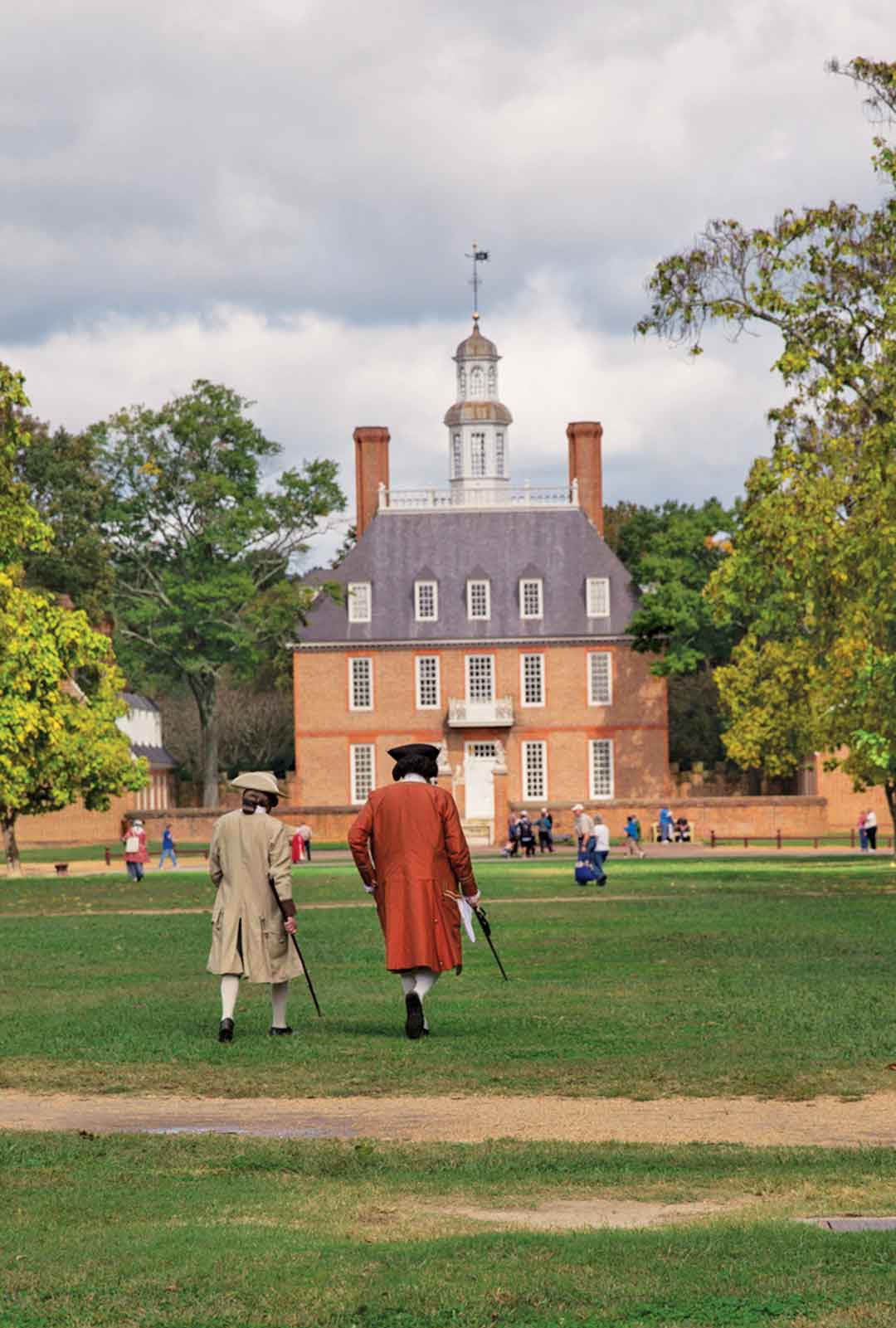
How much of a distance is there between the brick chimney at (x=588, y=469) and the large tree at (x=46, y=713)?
3449cm

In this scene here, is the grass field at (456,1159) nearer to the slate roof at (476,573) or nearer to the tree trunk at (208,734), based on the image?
the tree trunk at (208,734)

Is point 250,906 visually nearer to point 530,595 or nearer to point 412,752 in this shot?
point 412,752

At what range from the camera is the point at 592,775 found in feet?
282

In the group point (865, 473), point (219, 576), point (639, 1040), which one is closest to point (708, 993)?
point (639, 1040)

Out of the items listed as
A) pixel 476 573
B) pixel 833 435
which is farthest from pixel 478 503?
pixel 833 435

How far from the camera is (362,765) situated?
3408 inches

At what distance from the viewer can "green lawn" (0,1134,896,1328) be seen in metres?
6.76

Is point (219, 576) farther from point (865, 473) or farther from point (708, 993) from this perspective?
point (708, 993)

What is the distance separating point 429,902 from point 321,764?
7130 centimetres

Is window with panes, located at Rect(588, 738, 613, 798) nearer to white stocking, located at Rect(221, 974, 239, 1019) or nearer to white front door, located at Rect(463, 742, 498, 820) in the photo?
white front door, located at Rect(463, 742, 498, 820)

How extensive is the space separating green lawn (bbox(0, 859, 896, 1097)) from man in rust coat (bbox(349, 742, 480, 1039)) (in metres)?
0.51

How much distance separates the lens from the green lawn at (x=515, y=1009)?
13.2 metres

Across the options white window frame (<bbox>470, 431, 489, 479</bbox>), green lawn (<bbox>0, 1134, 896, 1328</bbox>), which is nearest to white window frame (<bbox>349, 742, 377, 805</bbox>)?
white window frame (<bbox>470, 431, 489, 479</bbox>)

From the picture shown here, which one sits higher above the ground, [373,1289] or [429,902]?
[429,902]
